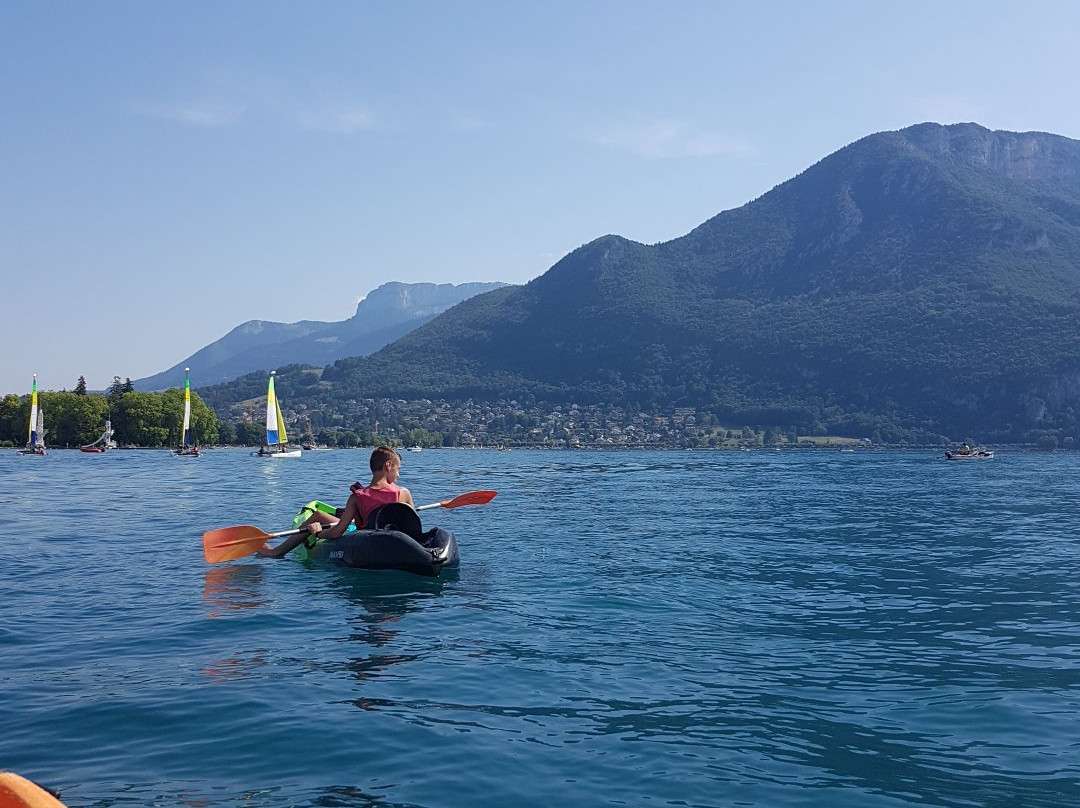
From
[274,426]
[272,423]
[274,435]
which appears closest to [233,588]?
[272,423]

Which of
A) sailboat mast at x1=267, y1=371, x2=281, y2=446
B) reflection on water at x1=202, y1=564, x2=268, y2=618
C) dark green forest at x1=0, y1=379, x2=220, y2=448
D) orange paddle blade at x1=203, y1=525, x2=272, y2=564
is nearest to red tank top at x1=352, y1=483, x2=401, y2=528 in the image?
reflection on water at x1=202, y1=564, x2=268, y2=618

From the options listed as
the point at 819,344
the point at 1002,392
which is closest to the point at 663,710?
the point at 1002,392

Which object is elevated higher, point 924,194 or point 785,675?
point 924,194

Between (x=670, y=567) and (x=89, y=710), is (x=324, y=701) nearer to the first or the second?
(x=89, y=710)

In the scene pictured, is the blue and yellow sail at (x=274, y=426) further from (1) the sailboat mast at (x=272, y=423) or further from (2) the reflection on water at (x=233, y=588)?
(2) the reflection on water at (x=233, y=588)

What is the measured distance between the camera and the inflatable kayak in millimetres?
15547

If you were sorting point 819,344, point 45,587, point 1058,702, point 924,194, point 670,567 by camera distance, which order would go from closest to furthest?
point 1058,702 < point 45,587 < point 670,567 < point 819,344 < point 924,194

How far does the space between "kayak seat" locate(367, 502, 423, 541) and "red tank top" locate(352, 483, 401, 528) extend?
14.7 inches

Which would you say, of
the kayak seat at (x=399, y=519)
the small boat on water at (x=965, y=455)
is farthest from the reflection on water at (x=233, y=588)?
the small boat on water at (x=965, y=455)

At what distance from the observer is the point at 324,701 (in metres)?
8.35

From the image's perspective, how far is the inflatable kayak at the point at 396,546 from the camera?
1555 cm

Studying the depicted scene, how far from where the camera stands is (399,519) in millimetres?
16141

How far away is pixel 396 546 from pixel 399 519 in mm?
699

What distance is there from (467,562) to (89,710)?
35.8 feet
